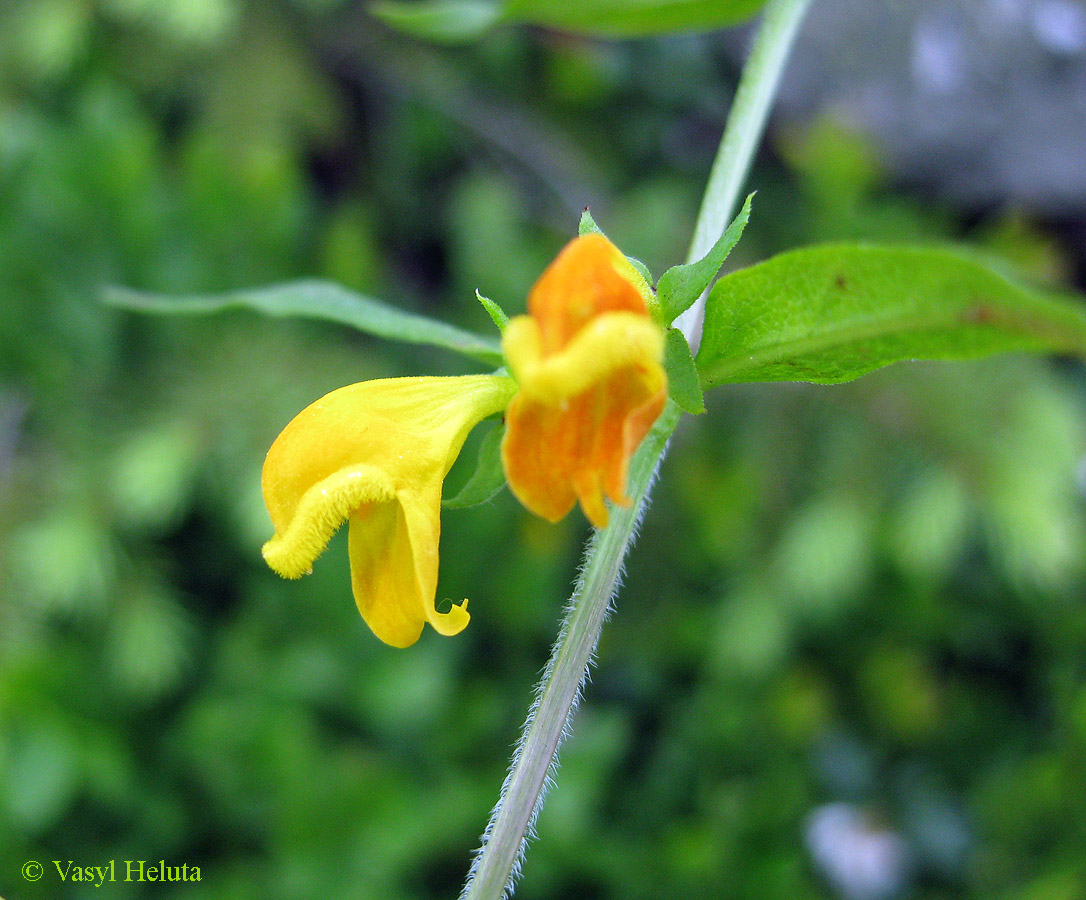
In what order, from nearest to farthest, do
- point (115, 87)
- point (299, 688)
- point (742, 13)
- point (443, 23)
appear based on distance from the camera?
point (742, 13) < point (443, 23) < point (299, 688) < point (115, 87)

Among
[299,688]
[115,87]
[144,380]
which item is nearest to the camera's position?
[299,688]

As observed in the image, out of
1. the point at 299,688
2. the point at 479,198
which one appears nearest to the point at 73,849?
the point at 299,688

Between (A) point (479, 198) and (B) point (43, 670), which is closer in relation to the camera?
(B) point (43, 670)

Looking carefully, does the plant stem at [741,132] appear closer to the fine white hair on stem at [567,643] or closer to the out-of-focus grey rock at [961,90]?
the fine white hair on stem at [567,643]

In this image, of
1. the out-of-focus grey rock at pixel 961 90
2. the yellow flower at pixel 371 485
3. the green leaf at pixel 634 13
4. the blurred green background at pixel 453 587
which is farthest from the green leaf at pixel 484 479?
the out-of-focus grey rock at pixel 961 90

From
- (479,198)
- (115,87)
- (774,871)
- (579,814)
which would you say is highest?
(115,87)

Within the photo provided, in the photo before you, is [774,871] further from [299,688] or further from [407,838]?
[299,688]

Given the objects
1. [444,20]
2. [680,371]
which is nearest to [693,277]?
[680,371]

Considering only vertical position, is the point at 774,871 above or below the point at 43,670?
below
